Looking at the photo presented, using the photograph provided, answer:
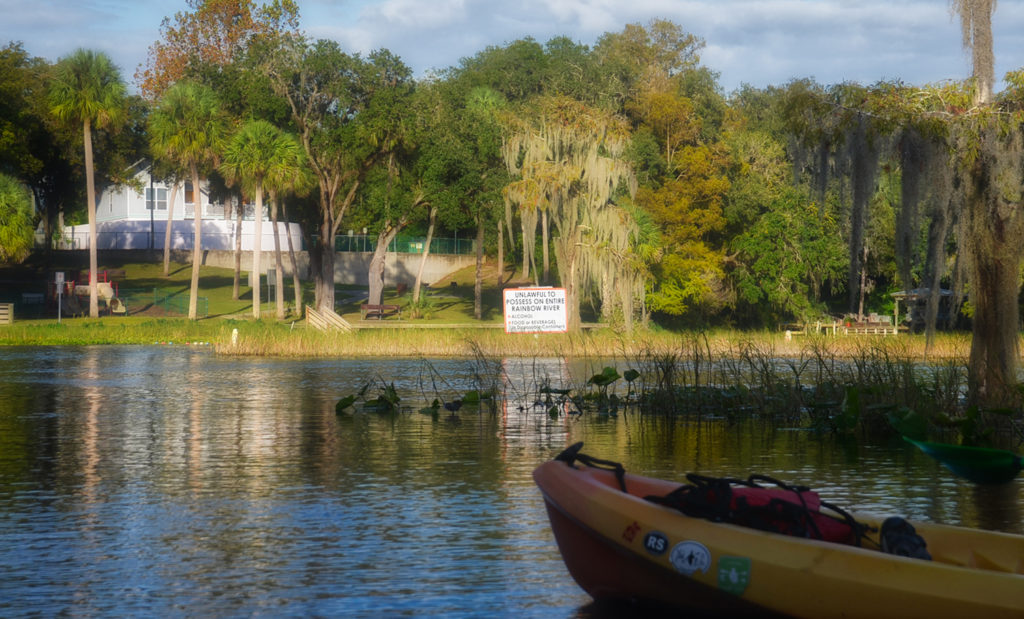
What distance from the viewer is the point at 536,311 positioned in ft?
155

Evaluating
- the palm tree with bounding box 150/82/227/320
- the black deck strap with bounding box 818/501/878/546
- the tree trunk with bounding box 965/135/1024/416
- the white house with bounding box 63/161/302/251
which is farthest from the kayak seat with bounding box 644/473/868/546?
the white house with bounding box 63/161/302/251

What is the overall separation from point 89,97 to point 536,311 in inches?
1019

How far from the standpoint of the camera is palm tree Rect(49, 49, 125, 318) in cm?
5794

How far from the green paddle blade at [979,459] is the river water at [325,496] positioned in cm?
116

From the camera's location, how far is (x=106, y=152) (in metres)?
74.1

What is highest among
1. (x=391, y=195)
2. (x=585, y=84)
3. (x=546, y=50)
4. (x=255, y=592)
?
(x=546, y=50)

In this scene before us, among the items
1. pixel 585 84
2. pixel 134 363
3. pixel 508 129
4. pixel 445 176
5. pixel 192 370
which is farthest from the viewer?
pixel 585 84

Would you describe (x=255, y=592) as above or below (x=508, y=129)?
below

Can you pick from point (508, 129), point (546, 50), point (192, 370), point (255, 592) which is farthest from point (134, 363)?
point (546, 50)

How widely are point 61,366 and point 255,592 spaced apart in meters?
30.9

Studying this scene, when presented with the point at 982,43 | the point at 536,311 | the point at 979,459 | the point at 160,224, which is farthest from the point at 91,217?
the point at 979,459

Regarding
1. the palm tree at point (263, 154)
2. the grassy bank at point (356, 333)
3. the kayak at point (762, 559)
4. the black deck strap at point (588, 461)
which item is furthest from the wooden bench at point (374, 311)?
the kayak at point (762, 559)

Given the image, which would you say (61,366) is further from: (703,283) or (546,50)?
(546,50)

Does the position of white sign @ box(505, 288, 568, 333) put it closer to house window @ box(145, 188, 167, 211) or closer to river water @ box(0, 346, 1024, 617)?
river water @ box(0, 346, 1024, 617)
